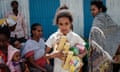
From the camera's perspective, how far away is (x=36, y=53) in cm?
651

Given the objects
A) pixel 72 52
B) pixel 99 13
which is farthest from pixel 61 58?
pixel 99 13

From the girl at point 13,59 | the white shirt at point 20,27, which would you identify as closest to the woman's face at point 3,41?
the girl at point 13,59

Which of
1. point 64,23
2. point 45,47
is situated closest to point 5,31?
point 45,47

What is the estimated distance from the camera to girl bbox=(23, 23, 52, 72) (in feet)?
21.1

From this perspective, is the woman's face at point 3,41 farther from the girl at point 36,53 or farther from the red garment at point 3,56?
the girl at point 36,53

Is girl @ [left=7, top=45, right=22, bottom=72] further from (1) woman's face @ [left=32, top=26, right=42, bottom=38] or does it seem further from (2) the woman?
(2) the woman

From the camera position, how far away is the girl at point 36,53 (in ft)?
21.1

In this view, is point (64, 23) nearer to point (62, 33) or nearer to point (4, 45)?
point (62, 33)

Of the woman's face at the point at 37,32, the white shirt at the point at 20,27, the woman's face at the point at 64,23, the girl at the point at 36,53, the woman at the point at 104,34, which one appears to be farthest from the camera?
the white shirt at the point at 20,27

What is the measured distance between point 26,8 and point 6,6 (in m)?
0.50

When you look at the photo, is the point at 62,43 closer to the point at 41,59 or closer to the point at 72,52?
the point at 72,52

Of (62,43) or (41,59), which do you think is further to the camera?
(41,59)

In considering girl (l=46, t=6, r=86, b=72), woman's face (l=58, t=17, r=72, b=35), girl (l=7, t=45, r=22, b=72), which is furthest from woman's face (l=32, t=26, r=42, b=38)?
woman's face (l=58, t=17, r=72, b=35)

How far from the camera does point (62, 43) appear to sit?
4895 millimetres
